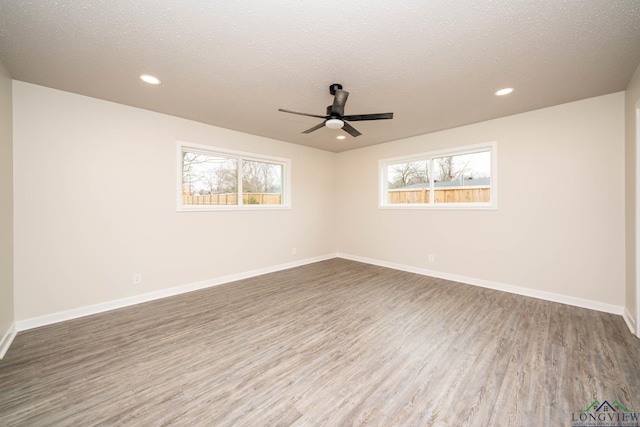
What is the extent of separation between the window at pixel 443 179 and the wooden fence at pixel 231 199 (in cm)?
231

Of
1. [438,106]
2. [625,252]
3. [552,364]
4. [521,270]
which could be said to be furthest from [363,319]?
[625,252]

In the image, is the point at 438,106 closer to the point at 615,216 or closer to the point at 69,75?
the point at 615,216

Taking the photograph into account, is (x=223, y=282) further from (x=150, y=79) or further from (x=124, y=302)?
(x=150, y=79)

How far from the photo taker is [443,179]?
4527 mm

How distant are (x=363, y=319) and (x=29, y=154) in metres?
4.05

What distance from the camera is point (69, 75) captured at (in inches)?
98.2

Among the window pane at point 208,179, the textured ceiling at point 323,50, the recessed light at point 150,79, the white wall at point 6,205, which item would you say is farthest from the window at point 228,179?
the white wall at point 6,205

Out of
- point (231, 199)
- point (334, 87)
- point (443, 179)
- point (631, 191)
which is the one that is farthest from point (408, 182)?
point (231, 199)

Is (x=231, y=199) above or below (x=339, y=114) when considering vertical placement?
below

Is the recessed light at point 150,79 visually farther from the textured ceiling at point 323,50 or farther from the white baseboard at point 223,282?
the white baseboard at point 223,282

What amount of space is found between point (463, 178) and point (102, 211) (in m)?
5.34

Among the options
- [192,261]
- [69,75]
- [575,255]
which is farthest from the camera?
[192,261]

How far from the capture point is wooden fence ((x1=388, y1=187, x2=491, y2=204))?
4.06m

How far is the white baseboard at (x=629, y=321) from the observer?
8.14ft
